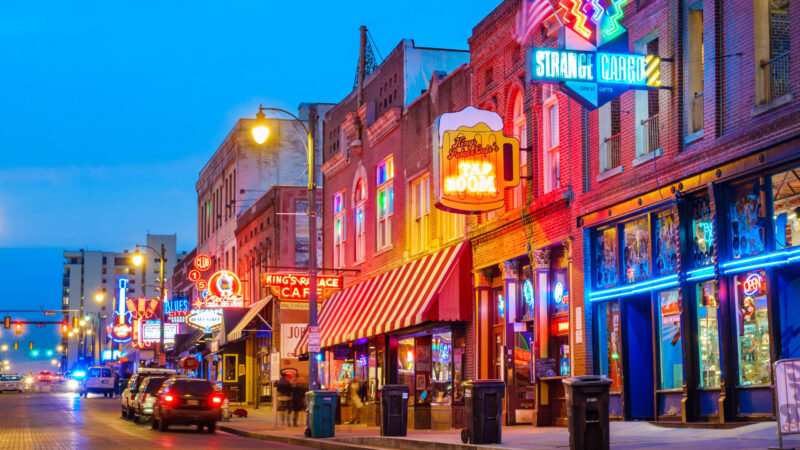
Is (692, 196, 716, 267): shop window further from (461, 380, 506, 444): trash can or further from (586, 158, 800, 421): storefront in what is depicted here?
(461, 380, 506, 444): trash can

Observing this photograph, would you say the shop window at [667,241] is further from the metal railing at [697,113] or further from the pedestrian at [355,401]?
the pedestrian at [355,401]

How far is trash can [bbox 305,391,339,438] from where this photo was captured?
2597 centimetres

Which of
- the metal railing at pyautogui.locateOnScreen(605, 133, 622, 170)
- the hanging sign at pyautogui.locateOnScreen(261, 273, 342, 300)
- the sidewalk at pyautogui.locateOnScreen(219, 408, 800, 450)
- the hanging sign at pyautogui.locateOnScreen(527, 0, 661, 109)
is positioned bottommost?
the sidewalk at pyautogui.locateOnScreen(219, 408, 800, 450)

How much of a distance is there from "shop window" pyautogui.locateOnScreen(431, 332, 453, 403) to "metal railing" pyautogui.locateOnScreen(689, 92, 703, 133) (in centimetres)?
1275

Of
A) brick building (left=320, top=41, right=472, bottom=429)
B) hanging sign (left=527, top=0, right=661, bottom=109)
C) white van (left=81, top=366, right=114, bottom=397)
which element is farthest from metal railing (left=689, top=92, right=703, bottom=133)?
white van (left=81, top=366, right=114, bottom=397)

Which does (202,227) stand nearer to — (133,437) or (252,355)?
(252,355)

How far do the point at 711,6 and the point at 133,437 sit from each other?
54.0ft

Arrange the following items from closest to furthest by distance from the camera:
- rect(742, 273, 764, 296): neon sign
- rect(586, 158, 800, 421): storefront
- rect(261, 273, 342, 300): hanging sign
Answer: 1. rect(586, 158, 800, 421): storefront
2. rect(742, 273, 764, 296): neon sign
3. rect(261, 273, 342, 300): hanging sign

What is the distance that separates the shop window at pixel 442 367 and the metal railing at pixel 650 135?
11.2m

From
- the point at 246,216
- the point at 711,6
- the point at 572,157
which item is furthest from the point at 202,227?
the point at 711,6

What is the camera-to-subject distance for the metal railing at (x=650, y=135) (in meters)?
21.3

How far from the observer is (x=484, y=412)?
62.8 ft

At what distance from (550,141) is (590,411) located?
11.1 m

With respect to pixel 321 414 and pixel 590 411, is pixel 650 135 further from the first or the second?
pixel 321 414
